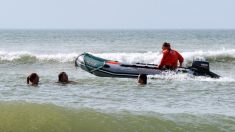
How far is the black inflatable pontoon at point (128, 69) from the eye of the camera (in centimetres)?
1455

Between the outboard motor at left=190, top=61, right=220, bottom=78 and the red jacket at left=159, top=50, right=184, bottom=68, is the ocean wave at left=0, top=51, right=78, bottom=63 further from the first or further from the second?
the outboard motor at left=190, top=61, right=220, bottom=78

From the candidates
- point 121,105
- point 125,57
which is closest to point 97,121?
point 121,105

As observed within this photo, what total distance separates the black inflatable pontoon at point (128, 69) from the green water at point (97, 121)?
6.44m

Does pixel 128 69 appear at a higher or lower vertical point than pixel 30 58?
higher

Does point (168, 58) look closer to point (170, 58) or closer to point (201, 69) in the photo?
point (170, 58)

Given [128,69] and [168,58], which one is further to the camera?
[128,69]

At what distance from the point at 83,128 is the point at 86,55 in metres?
8.61

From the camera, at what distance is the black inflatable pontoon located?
47.8 feet

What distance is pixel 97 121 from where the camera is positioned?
304 inches

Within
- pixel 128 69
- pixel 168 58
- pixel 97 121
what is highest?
pixel 168 58

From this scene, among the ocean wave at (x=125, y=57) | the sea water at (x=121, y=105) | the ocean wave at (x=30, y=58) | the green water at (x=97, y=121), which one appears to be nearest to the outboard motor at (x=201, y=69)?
the sea water at (x=121, y=105)

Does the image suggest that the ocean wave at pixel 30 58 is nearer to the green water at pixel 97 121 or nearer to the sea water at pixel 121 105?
the sea water at pixel 121 105

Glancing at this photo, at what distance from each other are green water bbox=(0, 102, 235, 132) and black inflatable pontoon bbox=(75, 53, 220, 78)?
644 cm

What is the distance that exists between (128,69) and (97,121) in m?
7.18
